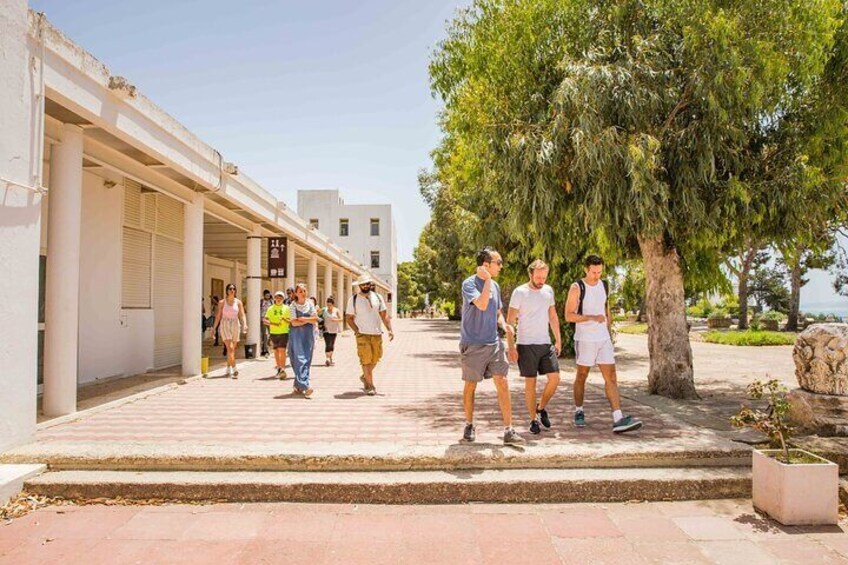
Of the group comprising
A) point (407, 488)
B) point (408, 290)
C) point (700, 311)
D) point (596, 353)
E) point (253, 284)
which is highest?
point (408, 290)

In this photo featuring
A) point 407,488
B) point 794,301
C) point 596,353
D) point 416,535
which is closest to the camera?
point 416,535

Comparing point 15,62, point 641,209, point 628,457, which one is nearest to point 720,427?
point 628,457

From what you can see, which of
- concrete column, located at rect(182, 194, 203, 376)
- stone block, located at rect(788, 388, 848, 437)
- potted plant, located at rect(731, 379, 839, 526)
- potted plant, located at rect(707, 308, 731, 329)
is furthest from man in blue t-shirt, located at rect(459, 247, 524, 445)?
potted plant, located at rect(707, 308, 731, 329)

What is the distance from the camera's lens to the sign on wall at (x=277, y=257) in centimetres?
1341

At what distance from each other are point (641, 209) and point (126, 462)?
5996mm

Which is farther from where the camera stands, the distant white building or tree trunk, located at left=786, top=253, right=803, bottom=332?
the distant white building

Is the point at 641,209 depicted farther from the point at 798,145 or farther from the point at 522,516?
the point at 522,516

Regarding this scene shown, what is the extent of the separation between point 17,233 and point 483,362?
14.1ft

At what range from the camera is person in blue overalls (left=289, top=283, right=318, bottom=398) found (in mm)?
7832

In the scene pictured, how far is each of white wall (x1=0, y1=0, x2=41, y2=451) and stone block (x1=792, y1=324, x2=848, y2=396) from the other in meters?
7.19

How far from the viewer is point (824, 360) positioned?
4.94m

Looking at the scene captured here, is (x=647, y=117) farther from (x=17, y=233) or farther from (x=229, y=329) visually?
(x=229, y=329)

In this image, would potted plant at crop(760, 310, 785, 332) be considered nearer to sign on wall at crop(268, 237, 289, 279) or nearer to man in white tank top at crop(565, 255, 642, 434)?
sign on wall at crop(268, 237, 289, 279)

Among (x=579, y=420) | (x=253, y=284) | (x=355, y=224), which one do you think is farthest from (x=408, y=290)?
(x=579, y=420)
